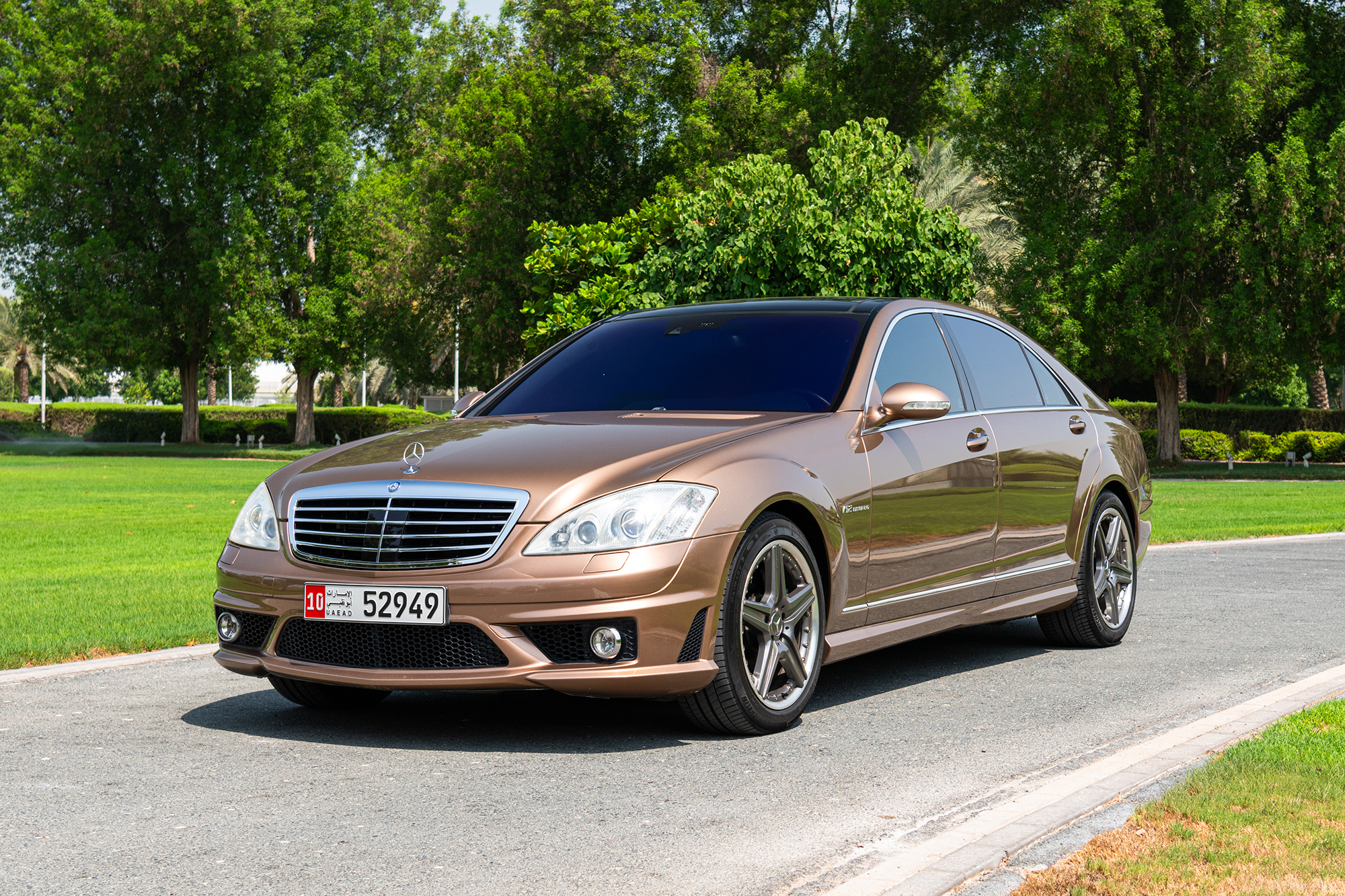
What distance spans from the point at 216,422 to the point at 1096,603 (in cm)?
5819

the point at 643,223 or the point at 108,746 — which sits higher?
the point at 643,223

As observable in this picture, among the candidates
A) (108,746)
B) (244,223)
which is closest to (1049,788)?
(108,746)

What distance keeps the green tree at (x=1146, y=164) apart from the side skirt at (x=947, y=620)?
1000 inches

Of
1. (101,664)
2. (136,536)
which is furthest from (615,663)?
(136,536)

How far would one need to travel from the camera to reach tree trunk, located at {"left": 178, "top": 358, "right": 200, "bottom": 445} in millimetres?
51250

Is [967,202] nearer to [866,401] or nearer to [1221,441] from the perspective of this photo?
[1221,441]

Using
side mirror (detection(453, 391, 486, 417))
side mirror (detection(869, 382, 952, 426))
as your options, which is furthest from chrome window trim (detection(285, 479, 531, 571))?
side mirror (detection(869, 382, 952, 426))

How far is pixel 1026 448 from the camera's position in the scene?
7258mm

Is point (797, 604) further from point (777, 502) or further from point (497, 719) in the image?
point (497, 719)

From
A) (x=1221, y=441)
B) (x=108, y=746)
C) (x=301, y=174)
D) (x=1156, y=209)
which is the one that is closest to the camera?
(x=108, y=746)

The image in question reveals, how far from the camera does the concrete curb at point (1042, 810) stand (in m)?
3.71

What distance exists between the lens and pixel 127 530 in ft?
53.6

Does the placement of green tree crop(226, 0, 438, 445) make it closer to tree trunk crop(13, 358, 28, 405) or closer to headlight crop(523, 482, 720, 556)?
headlight crop(523, 482, 720, 556)

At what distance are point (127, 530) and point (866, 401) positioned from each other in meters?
12.3
